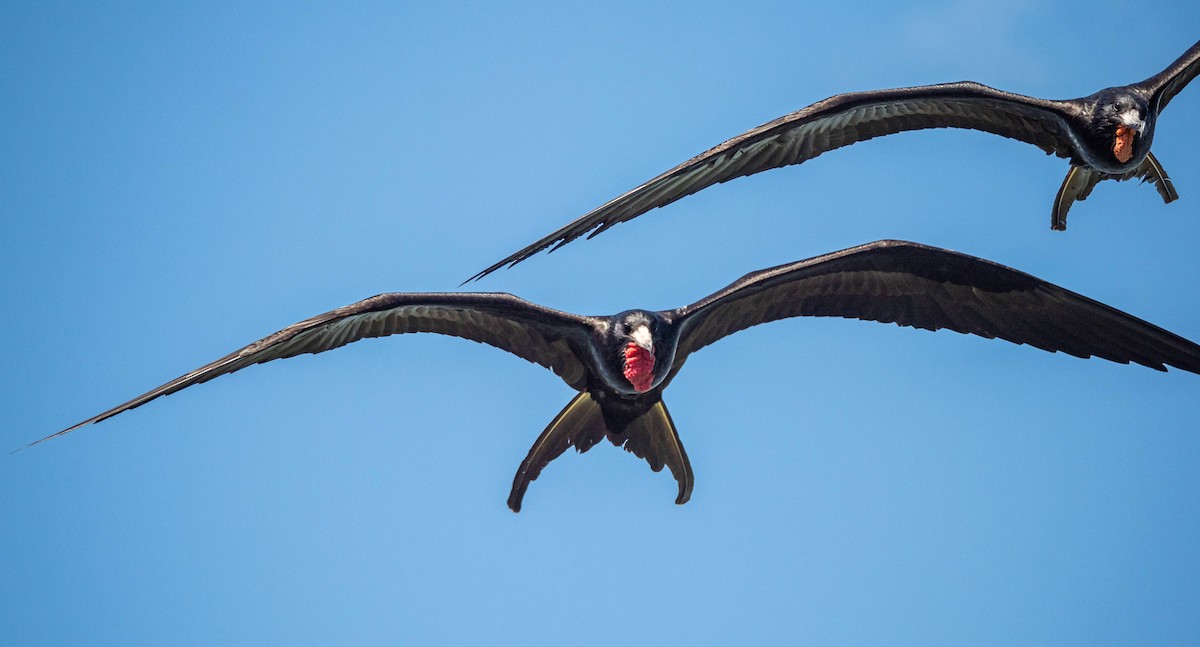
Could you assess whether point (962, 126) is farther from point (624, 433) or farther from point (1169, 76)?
point (624, 433)

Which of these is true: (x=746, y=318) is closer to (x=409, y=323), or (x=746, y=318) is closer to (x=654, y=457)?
(x=654, y=457)

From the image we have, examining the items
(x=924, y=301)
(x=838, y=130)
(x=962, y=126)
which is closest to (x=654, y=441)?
(x=924, y=301)

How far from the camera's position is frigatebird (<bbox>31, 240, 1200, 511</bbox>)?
1418 centimetres

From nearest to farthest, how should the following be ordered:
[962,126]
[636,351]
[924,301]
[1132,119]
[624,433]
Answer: [636,351]
[924,301]
[624,433]
[1132,119]
[962,126]

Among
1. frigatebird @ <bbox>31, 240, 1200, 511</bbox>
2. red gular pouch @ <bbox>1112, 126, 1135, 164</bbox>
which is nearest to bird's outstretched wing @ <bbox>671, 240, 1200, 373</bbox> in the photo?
frigatebird @ <bbox>31, 240, 1200, 511</bbox>

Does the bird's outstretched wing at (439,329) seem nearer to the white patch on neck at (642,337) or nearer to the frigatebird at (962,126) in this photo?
the white patch on neck at (642,337)

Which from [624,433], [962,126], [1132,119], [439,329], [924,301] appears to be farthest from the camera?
[962,126]

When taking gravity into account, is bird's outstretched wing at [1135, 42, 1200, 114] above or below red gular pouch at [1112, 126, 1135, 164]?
above

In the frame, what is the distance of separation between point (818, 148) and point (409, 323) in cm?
385

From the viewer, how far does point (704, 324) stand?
15094 millimetres

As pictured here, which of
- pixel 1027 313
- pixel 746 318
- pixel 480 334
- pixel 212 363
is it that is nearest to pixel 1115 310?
pixel 1027 313

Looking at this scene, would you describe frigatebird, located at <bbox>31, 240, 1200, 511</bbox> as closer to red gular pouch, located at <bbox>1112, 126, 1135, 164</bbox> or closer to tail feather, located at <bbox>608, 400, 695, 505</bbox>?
tail feather, located at <bbox>608, 400, 695, 505</bbox>

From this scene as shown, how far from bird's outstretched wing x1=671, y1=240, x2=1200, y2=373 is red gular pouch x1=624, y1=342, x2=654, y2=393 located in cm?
54

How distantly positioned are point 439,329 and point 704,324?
2335mm
